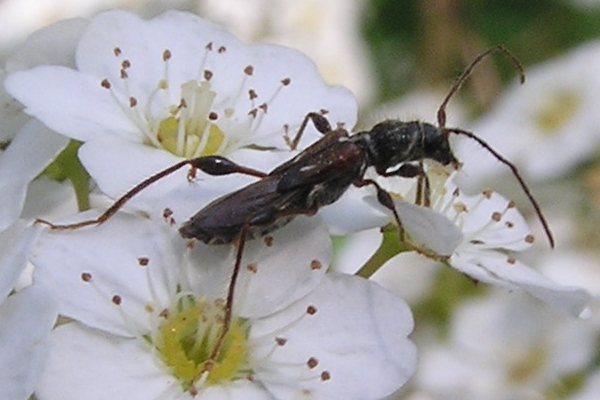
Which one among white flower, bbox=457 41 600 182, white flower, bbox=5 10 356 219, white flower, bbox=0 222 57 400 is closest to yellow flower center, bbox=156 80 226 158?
white flower, bbox=5 10 356 219

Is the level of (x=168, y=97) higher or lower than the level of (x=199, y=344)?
higher

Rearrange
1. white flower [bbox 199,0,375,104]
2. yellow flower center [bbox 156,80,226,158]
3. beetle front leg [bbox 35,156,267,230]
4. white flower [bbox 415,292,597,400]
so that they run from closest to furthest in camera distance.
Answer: beetle front leg [bbox 35,156,267,230], yellow flower center [bbox 156,80,226,158], white flower [bbox 415,292,597,400], white flower [bbox 199,0,375,104]

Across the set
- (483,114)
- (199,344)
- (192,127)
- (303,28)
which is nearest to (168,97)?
(192,127)

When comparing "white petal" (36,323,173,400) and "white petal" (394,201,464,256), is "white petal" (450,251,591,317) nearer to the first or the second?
"white petal" (394,201,464,256)

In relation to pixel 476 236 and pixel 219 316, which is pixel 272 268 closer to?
pixel 219 316

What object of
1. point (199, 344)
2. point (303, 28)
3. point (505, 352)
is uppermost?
point (199, 344)
